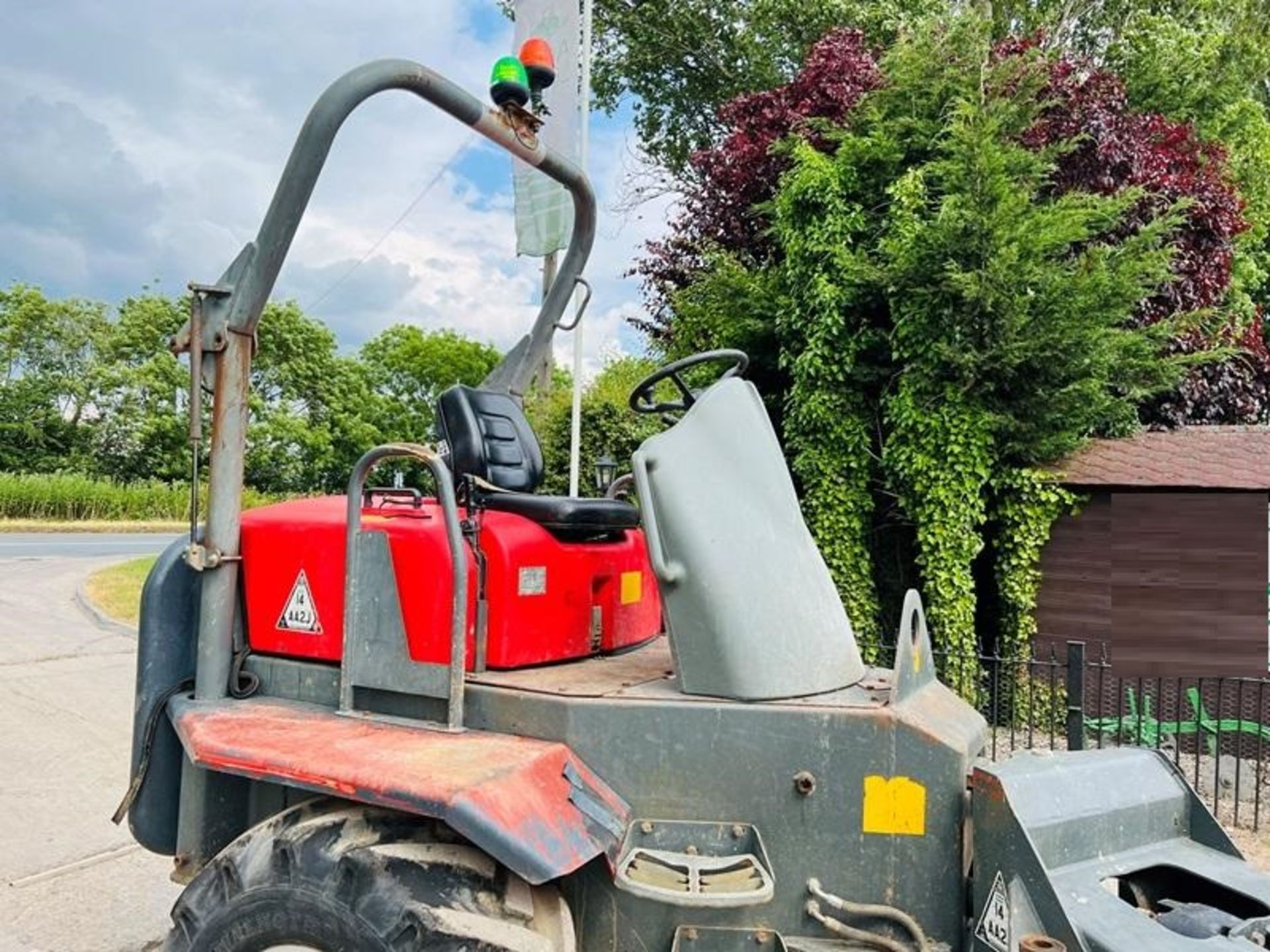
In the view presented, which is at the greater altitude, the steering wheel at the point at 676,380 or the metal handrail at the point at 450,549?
the steering wheel at the point at 676,380

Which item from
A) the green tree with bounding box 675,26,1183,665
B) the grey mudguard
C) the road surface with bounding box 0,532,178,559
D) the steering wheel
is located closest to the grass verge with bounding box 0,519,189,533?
the road surface with bounding box 0,532,178,559

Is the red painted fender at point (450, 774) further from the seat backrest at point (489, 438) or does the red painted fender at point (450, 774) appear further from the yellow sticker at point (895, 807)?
the seat backrest at point (489, 438)

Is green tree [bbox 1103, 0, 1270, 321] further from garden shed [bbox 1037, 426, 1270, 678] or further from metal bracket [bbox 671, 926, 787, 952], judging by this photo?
metal bracket [bbox 671, 926, 787, 952]

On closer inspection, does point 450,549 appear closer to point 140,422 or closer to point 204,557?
point 204,557

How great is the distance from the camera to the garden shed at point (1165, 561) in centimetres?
752

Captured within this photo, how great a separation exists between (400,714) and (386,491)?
76 centimetres

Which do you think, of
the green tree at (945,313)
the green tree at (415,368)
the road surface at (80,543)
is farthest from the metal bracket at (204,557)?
the green tree at (415,368)

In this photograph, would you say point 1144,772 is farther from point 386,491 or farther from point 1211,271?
point 1211,271

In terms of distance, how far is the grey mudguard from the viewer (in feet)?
8.21

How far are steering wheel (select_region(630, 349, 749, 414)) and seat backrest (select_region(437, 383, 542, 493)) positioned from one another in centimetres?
50

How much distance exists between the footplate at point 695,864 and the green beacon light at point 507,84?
214 cm

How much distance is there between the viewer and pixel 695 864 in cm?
235

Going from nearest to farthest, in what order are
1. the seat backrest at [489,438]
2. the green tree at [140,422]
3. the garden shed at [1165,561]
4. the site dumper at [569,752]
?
the site dumper at [569,752] → the seat backrest at [489,438] → the garden shed at [1165,561] → the green tree at [140,422]

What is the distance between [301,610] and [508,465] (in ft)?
2.99
